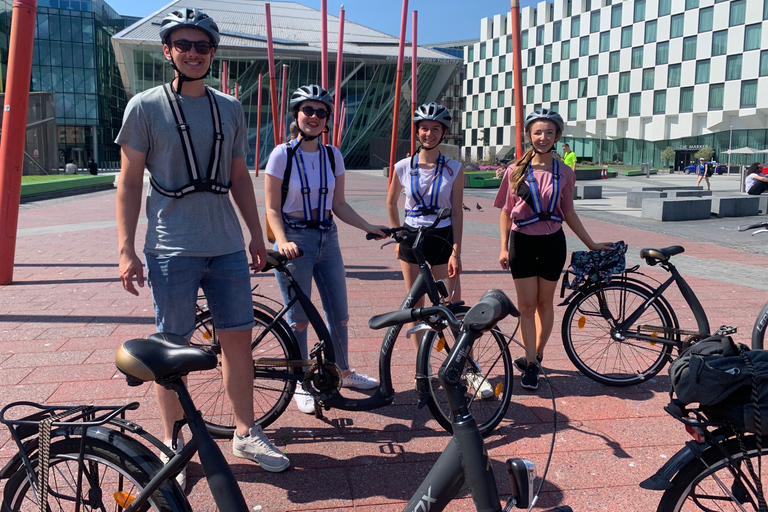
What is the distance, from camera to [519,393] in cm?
436

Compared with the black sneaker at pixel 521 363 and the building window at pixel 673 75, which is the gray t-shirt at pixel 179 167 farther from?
the building window at pixel 673 75

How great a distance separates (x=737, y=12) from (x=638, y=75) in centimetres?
1229

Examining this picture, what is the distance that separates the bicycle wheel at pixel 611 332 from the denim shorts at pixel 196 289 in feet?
7.81

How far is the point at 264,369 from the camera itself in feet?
11.7

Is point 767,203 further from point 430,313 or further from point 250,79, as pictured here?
point 250,79

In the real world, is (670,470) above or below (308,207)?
below

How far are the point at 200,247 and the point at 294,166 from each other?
1076 mm

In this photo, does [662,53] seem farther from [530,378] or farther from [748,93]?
[530,378]

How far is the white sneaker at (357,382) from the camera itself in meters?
4.32

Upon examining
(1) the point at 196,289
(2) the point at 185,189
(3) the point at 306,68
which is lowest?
(1) the point at 196,289

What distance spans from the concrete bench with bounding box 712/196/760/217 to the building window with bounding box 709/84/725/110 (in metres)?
51.1

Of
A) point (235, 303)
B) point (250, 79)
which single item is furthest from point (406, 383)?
point (250, 79)

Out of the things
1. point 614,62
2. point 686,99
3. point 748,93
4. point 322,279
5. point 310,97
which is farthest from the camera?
point 614,62

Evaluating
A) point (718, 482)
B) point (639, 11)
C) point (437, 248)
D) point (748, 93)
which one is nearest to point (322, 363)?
point (437, 248)
